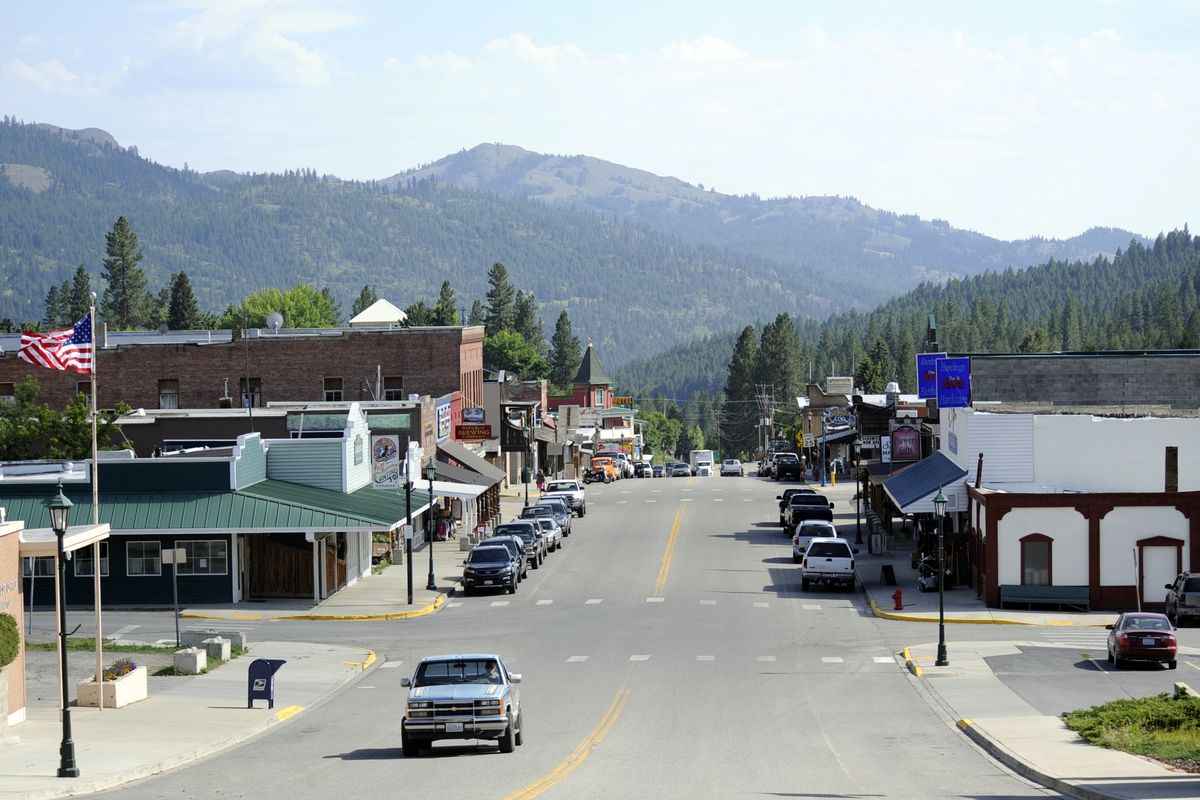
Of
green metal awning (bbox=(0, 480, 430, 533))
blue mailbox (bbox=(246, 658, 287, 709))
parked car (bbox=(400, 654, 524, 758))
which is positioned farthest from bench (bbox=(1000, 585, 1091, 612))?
parked car (bbox=(400, 654, 524, 758))

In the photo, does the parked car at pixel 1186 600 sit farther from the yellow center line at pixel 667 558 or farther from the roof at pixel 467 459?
the roof at pixel 467 459

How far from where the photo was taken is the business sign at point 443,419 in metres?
75.2

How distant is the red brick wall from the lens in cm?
2922

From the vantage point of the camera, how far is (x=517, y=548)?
55.6 metres

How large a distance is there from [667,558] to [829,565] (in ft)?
39.9

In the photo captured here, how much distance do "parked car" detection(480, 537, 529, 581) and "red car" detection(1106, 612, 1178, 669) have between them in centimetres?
2375

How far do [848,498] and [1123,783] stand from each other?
70710 millimetres

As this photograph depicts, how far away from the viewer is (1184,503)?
46969 mm

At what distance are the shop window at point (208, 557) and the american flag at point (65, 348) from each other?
15.3 meters

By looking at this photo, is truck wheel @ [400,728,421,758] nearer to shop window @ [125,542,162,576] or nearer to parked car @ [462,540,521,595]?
shop window @ [125,542,162,576]

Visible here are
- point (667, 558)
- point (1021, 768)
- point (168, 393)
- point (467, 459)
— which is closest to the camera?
point (1021, 768)

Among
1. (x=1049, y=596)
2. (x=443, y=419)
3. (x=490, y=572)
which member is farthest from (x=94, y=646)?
(x=443, y=419)

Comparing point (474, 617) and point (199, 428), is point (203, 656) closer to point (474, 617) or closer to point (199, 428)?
point (474, 617)

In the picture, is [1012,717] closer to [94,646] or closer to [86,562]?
[94,646]
